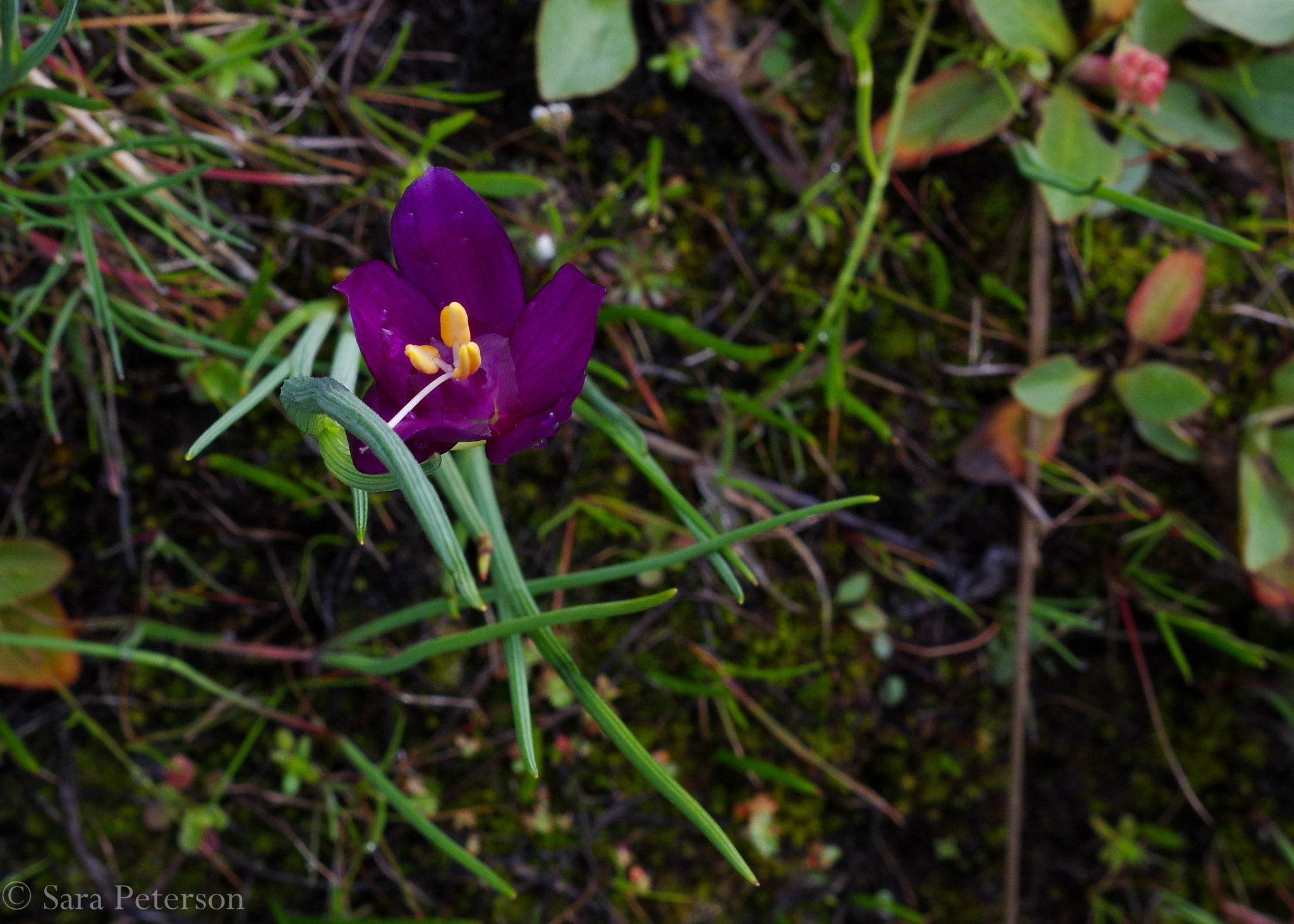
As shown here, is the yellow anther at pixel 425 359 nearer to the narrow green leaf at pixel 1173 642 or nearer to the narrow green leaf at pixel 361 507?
the narrow green leaf at pixel 361 507

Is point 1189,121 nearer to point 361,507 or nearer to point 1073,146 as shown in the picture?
point 1073,146

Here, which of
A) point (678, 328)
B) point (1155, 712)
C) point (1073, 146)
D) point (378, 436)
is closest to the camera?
point (378, 436)

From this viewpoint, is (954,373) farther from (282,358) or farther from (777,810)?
(282,358)

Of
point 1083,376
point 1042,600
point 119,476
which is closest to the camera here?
point 119,476

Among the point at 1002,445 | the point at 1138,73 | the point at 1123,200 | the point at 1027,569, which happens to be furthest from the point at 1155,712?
the point at 1138,73

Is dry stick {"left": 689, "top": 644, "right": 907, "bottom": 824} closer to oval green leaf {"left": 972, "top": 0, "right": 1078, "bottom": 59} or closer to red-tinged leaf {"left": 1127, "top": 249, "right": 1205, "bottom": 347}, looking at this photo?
red-tinged leaf {"left": 1127, "top": 249, "right": 1205, "bottom": 347}

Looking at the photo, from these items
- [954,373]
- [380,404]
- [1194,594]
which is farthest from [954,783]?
[380,404]
